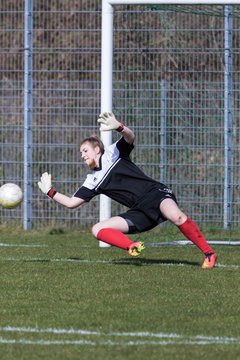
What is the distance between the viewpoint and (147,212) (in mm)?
9812

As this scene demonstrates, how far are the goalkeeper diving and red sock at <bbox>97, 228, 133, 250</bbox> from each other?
1cm

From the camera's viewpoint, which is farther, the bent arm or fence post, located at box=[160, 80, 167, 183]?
fence post, located at box=[160, 80, 167, 183]

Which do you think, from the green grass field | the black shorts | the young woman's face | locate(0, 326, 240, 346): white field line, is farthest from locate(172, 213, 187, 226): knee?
locate(0, 326, 240, 346): white field line

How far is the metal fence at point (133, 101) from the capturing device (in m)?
14.4

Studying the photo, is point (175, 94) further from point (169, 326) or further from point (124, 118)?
point (169, 326)

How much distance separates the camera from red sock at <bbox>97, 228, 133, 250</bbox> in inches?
373

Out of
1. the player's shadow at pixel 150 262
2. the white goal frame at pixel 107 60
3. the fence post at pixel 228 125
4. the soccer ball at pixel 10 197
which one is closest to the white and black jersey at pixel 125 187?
the player's shadow at pixel 150 262

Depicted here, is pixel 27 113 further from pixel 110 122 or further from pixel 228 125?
pixel 110 122

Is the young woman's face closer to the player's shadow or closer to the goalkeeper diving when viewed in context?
the goalkeeper diving

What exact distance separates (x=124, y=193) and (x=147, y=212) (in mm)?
296

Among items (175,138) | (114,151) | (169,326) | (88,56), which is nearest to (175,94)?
(175,138)

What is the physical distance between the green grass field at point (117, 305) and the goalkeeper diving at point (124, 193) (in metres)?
0.34

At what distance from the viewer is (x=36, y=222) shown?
49.9 feet

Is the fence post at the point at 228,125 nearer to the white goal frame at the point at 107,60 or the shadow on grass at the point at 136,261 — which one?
the white goal frame at the point at 107,60
